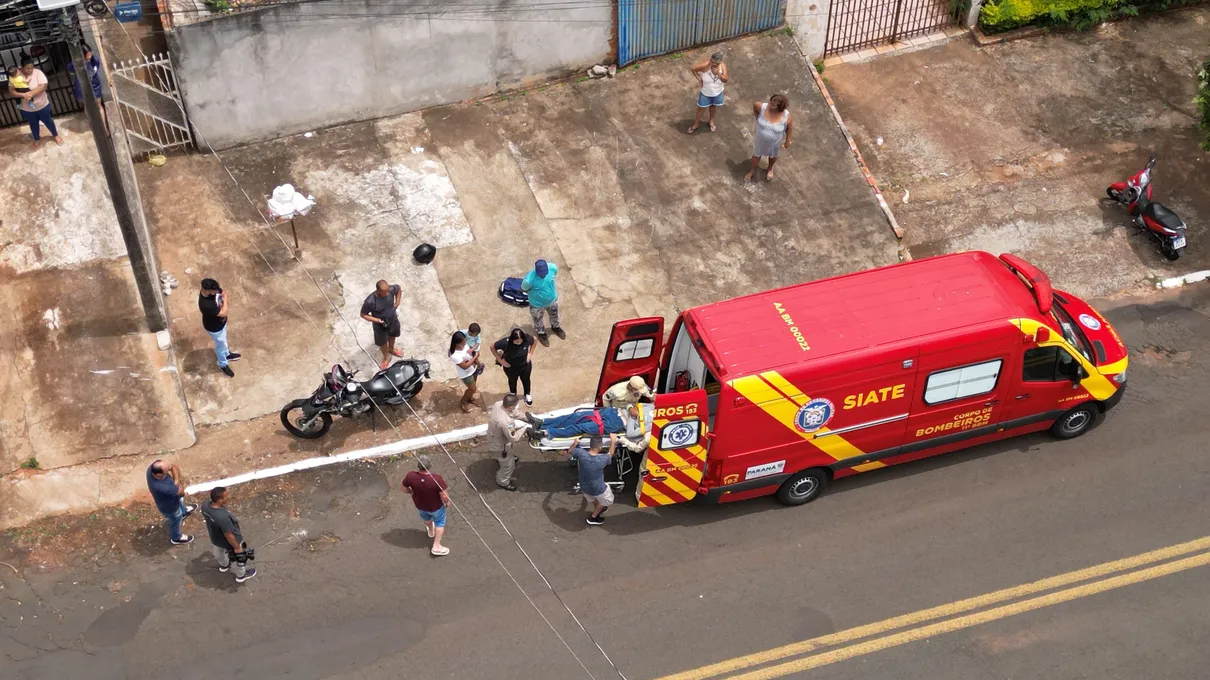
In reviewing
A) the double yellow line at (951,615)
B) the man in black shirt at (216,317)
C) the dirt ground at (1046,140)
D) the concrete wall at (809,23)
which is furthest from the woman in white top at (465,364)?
the concrete wall at (809,23)

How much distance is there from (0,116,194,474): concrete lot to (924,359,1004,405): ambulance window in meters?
8.31

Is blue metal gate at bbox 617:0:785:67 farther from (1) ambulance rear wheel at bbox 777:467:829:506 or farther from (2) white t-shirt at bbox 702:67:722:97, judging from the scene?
(1) ambulance rear wheel at bbox 777:467:829:506

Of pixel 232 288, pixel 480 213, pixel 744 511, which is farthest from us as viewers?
pixel 480 213

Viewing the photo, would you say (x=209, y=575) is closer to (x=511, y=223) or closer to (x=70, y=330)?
(x=70, y=330)

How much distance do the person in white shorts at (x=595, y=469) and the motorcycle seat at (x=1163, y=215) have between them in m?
8.61

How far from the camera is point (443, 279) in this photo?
15148mm

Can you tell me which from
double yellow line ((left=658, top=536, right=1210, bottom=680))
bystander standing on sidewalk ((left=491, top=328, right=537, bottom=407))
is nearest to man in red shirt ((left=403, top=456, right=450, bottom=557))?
bystander standing on sidewalk ((left=491, top=328, right=537, bottom=407))

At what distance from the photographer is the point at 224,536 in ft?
37.3

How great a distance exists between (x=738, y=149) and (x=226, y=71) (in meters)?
7.24

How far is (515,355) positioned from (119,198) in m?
4.97

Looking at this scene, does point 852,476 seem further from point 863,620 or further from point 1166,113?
point 1166,113

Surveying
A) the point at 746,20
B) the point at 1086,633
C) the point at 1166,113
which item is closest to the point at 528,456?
the point at 1086,633

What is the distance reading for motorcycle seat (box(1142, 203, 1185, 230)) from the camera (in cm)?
1553

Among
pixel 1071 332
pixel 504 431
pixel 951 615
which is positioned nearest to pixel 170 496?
pixel 504 431
